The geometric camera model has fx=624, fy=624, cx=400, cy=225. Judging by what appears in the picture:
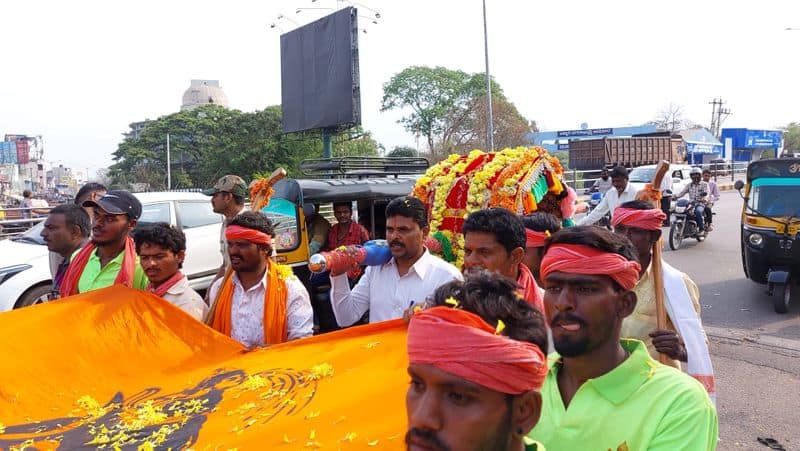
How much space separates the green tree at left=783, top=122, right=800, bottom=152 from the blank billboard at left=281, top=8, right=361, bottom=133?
63759 mm

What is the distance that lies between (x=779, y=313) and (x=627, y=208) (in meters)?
A: 5.94

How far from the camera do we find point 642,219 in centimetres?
307

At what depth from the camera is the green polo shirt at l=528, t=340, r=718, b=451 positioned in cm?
160

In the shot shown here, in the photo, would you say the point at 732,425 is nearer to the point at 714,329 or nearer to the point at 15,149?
the point at 714,329

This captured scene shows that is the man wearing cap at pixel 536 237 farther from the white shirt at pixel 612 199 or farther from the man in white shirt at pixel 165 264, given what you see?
the white shirt at pixel 612 199

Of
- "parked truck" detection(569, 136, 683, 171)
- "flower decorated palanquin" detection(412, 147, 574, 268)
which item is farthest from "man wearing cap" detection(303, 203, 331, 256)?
"parked truck" detection(569, 136, 683, 171)

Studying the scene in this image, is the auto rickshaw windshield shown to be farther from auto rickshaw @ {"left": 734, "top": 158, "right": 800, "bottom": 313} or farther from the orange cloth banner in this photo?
the orange cloth banner

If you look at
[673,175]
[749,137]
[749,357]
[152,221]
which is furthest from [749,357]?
[749,137]

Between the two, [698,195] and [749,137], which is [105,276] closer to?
[698,195]

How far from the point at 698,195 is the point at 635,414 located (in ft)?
43.3

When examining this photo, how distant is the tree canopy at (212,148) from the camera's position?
109ft

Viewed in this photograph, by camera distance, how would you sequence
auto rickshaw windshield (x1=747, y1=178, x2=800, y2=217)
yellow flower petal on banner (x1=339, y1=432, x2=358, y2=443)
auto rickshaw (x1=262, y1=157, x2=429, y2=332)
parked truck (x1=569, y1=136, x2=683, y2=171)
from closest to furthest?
yellow flower petal on banner (x1=339, y1=432, x2=358, y2=443), auto rickshaw (x1=262, y1=157, x2=429, y2=332), auto rickshaw windshield (x1=747, y1=178, x2=800, y2=217), parked truck (x1=569, y1=136, x2=683, y2=171)

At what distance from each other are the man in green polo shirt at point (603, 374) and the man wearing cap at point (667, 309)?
77 cm

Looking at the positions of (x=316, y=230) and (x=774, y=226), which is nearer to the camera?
(x=316, y=230)
